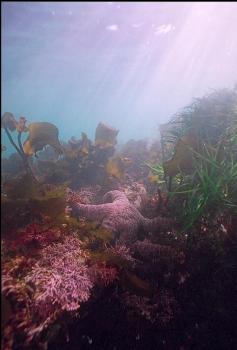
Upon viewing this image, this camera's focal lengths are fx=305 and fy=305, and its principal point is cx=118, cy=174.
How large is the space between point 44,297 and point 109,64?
37.0 meters

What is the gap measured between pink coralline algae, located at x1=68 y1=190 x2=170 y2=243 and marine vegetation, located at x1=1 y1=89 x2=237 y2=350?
0.02 metres

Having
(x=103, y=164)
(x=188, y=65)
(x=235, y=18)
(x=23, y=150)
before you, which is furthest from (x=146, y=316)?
(x=188, y=65)

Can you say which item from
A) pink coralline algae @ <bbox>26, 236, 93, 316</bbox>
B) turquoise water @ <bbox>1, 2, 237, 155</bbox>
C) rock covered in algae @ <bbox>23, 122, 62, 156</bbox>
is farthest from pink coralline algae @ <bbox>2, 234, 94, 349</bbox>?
turquoise water @ <bbox>1, 2, 237, 155</bbox>

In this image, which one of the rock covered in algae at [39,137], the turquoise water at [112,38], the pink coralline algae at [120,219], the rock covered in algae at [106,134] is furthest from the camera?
the turquoise water at [112,38]

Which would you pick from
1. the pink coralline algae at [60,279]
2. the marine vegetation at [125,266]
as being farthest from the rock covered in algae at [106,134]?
the pink coralline algae at [60,279]

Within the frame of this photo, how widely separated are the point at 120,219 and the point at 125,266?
4.07 ft

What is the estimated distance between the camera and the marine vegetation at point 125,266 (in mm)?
3105

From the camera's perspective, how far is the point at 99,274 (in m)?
3.62

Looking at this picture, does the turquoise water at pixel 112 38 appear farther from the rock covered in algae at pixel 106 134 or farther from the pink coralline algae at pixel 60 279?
the pink coralline algae at pixel 60 279

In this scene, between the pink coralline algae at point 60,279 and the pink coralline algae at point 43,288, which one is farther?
the pink coralline algae at point 60,279

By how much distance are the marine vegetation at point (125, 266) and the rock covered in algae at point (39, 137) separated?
489 mm

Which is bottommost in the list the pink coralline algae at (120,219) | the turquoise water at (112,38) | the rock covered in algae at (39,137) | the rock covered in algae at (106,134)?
the pink coralline algae at (120,219)

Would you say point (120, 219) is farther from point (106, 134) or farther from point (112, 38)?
point (112, 38)

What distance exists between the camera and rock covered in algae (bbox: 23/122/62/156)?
6105 millimetres
